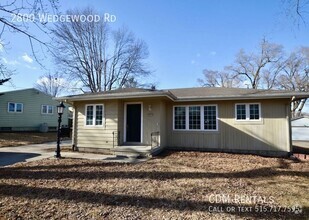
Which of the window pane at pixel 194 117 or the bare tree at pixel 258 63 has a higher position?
the bare tree at pixel 258 63

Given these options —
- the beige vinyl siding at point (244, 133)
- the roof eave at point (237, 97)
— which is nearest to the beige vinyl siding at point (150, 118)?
the roof eave at point (237, 97)

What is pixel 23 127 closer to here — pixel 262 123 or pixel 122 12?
pixel 122 12

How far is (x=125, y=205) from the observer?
3.81 metres

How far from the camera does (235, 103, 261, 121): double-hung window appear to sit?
31.2 ft

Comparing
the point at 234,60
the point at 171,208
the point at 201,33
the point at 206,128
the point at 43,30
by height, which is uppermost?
the point at 234,60

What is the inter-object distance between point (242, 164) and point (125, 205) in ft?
16.9

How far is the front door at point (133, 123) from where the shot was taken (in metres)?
9.93

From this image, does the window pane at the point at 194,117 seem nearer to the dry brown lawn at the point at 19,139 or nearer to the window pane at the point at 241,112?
the window pane at the point at 241,112

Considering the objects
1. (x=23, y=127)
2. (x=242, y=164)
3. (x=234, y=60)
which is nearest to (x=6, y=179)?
(x=242, y=164)

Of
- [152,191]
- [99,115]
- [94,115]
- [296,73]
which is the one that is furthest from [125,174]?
[296,73]

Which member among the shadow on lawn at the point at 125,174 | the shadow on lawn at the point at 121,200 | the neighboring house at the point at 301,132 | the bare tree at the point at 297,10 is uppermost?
the bare tree at the point at 297,10

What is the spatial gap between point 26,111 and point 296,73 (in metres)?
35.1

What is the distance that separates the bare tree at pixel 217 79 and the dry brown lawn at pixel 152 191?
2887cm

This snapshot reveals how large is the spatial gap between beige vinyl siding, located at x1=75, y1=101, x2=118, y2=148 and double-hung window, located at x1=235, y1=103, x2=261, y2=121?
5.95 m
